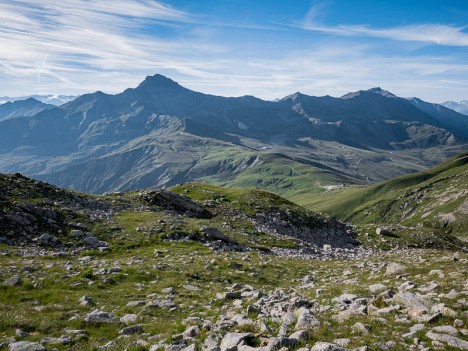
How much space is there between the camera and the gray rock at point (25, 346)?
474 inches

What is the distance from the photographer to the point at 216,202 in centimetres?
5394

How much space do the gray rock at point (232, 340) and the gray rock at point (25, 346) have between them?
20.7 feet

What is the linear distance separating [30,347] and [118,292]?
22.2 feet

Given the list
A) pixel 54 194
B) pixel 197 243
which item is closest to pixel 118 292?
pixel 197 243

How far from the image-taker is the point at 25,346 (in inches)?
480

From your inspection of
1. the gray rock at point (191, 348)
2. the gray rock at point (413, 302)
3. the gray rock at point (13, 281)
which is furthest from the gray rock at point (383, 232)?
the gray rock at point (13, 281)

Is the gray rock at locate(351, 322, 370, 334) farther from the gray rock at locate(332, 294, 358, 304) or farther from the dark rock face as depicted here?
the dark rock face

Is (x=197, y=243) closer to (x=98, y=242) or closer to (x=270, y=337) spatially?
(x=98, y=242)

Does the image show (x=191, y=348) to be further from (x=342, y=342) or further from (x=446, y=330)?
(x=446, y=330)

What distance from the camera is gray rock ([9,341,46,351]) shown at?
1203cm

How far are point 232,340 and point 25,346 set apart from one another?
7.28m

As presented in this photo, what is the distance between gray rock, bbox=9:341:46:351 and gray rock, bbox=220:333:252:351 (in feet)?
20.7

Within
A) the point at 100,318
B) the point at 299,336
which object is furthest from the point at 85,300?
the point at 299,336

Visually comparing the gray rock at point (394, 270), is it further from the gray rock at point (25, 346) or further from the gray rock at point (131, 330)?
the gray rock at point (25, 346)
